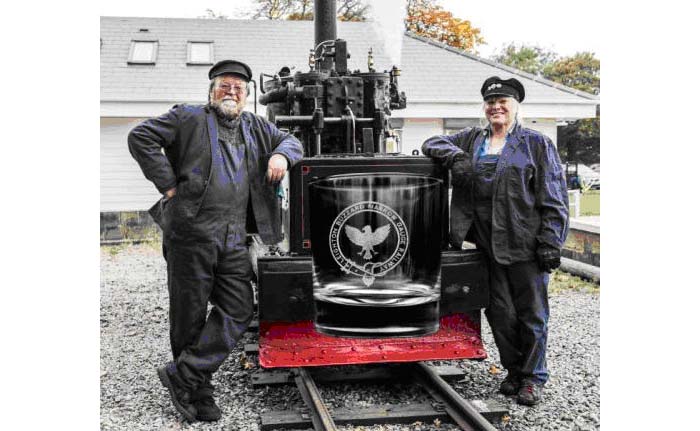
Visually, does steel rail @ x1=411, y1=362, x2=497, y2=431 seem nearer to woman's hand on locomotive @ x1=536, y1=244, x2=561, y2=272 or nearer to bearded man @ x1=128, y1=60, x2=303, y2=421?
woman's hand on locomotive @ x1=536, y1=244, x2=561, y2=272

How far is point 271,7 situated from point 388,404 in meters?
24.6

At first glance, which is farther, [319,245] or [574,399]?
[574,399]

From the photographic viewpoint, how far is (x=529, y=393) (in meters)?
4.69

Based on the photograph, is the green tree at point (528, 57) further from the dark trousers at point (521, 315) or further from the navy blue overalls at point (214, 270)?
the navy blue overalls at point (214, 270)

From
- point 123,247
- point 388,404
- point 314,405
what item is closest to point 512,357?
point 388,404

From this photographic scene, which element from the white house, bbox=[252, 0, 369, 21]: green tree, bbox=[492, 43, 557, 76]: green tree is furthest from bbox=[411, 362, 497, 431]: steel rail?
bbox=[492, 43, 557, 76]: green tree

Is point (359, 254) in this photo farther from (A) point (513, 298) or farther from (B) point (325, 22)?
(B) point (325, 22)

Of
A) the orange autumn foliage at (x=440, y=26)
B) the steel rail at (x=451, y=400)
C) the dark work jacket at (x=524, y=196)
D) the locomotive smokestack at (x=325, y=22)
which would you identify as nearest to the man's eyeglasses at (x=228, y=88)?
the dark work jacket at (x=524, y=196)

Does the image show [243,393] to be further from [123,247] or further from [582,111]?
[582,111]

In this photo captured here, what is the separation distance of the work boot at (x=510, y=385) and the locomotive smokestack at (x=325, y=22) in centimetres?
335

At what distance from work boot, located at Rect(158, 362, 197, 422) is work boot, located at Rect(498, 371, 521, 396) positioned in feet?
6.55

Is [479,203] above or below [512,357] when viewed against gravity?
above

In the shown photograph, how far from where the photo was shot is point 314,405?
4.45 meters

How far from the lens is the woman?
465 cm
